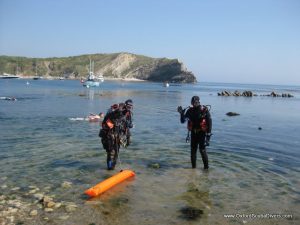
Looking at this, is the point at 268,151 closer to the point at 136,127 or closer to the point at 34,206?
the point at 136,127

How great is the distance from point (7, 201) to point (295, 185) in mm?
9413

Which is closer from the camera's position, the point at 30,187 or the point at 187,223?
the point at 187,223

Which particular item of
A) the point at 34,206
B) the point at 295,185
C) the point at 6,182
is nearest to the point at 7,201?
the point at 34,206

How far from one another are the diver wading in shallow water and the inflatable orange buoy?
46.4 inches

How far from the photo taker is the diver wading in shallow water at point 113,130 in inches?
507

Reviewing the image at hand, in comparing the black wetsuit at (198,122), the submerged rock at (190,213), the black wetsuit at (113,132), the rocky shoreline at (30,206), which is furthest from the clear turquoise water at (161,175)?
the black wetsuit at (198,122)

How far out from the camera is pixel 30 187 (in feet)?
36.8

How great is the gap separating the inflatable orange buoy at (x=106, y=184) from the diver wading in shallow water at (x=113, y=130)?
1.18 m

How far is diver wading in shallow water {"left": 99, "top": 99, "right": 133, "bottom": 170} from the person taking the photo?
42.2 feet

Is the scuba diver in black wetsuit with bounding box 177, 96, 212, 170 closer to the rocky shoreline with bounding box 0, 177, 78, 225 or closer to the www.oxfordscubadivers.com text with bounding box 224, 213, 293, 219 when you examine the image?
the www.oxfordscubadivers.com text with bounding box 224, 213, 293, 219

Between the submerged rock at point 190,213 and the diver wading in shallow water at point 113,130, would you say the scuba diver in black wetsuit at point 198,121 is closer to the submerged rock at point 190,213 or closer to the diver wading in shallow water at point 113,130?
the diver wading in shallow water at point 113,130

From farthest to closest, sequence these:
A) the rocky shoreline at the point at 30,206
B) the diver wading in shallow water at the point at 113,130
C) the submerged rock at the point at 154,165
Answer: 1. the submerged rock at the point at 154,165
2. the diver wading in shallow water at the point at 113,130
3. the rocky shoreline at the point at 30,206

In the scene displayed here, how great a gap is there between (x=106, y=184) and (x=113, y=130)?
2.55 m

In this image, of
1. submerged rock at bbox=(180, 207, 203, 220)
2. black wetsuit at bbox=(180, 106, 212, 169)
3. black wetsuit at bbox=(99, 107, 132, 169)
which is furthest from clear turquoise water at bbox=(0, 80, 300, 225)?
black wetsuit at bbox=(180, 106, 212, 169)
